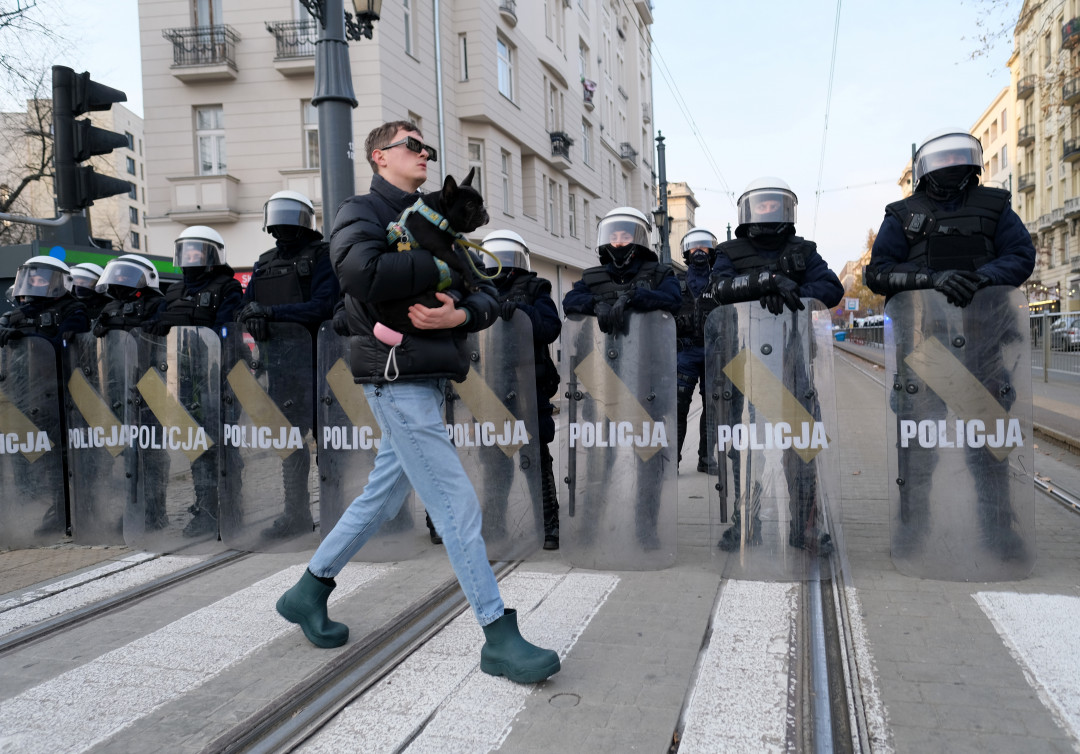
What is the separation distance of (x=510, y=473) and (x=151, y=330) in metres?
2.80

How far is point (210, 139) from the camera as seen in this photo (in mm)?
21094

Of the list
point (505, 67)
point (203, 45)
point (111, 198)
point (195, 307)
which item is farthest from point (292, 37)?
point (111, 198)

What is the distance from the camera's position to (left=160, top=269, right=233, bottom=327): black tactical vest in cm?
596

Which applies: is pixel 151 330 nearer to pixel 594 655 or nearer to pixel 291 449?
pixel 291 449

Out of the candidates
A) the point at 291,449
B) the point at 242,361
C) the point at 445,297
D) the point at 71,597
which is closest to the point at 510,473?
the point at 291,449

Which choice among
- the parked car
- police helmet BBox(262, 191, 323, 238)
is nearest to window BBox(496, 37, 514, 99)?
the parked car

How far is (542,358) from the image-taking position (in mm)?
5352

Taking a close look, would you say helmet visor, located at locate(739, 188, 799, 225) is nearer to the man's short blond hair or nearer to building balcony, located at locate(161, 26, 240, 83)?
the man's short blond hair

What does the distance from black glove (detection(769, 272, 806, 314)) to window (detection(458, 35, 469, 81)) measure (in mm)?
21598

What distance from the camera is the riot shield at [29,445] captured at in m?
5.82

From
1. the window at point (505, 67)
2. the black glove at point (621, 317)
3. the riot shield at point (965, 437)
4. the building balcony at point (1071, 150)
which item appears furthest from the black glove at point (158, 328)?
the building balcony at point (1071, 150)

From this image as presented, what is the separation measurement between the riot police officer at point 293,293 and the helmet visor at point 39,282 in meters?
1.79

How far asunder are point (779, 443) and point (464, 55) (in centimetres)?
2232

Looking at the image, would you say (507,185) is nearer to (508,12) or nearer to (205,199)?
(508,12)
